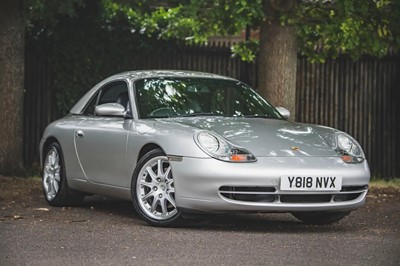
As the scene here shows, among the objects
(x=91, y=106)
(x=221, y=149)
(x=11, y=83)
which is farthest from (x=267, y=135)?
(x=11, y=83)

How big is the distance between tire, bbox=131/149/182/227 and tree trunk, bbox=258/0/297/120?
5.13m

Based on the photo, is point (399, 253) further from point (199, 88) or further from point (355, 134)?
point (355, 134)

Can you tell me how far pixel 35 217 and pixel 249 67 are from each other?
761 centimetres

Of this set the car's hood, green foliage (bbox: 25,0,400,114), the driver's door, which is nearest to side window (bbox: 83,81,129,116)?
the driver's door

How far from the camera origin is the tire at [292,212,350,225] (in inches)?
352

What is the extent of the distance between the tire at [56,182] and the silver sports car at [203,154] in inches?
1.3

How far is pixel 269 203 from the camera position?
26.7ft

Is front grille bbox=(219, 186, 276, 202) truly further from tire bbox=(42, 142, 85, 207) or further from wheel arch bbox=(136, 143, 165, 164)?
tire bbox=(42, 142, 85, 207)

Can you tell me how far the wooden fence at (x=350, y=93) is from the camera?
16.2 meters

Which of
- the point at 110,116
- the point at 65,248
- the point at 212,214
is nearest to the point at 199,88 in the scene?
the point at 110,116

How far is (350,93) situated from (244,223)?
8.15m

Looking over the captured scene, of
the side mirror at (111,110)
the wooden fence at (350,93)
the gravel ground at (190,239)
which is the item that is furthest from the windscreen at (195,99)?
the wooden fence at (350,93)

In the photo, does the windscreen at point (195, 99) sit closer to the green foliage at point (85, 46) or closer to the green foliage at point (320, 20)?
the green foliage at point (320, 20)

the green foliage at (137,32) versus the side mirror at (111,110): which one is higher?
the green foliage at (137,32)
